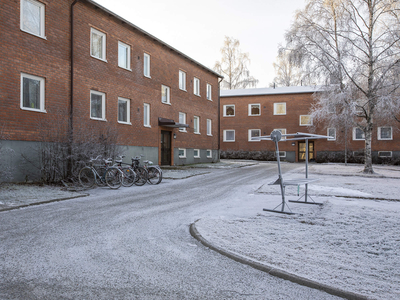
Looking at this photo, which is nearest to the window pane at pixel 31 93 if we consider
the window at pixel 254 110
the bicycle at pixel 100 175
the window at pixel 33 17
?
the window at pixel 33 17

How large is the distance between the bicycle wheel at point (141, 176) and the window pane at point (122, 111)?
18.9ft

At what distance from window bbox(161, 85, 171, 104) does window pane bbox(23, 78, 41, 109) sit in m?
9.29

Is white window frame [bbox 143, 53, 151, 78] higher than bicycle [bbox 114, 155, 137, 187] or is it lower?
higher

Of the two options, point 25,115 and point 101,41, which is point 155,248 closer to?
point 25,115

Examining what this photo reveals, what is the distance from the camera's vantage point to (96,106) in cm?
1520

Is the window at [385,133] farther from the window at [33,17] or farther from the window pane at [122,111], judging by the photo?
the window at [33,17]

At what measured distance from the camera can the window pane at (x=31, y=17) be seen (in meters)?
11.7

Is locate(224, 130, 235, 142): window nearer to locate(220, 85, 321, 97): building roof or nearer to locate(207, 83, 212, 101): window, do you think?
locate(220, 85, 321, 97): building roof

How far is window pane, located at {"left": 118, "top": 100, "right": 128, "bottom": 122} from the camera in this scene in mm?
16844

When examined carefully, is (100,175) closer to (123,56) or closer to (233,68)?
(123,56)

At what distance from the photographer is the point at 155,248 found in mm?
4355

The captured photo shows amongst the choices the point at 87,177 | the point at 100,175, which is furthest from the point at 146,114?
the point at 87,177

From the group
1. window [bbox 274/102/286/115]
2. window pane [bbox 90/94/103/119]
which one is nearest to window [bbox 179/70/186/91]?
window pane [bbox 90/94/103/119]

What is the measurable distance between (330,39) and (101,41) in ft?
41.0
